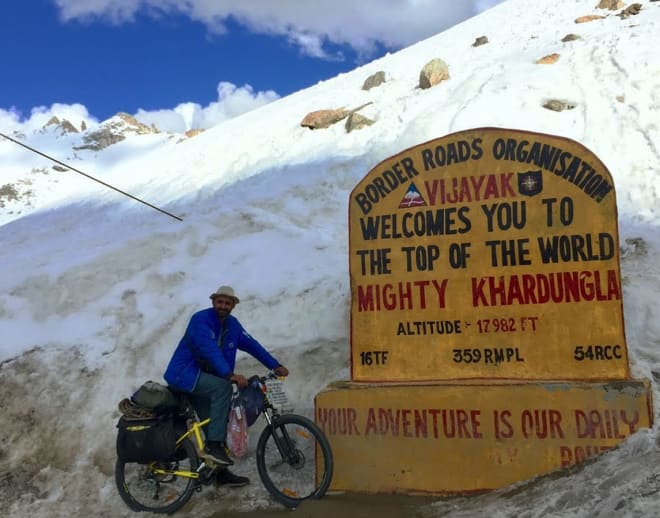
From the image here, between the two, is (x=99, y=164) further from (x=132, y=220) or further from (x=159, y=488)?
(x=159, y=488)

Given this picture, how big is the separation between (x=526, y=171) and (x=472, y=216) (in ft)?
2.13

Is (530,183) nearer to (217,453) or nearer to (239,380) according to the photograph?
(239,380)

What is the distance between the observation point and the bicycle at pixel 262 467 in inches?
212

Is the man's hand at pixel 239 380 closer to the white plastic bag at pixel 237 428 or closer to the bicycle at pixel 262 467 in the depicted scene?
the bicycle at pixel 262 467

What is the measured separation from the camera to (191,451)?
18.3ft

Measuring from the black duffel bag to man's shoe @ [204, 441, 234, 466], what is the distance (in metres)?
0.33

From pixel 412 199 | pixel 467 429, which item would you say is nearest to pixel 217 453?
pixel 467 429

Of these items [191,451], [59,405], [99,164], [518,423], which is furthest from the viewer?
[99,164]

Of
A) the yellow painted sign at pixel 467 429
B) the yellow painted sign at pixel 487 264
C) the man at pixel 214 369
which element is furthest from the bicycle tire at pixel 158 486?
the yellow painted sign at pixel 487 264

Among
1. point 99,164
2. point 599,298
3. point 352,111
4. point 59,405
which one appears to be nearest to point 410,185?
point 599,298

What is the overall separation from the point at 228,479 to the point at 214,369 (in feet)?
3.58

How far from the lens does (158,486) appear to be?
5758 mm

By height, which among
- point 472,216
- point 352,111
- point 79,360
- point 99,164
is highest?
point 99,164

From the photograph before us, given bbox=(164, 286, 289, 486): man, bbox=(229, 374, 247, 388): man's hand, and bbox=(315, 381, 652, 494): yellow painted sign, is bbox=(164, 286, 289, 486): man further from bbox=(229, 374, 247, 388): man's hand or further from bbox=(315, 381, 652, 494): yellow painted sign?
bbox=(315, 381, 652, 494): yellow painted sign
